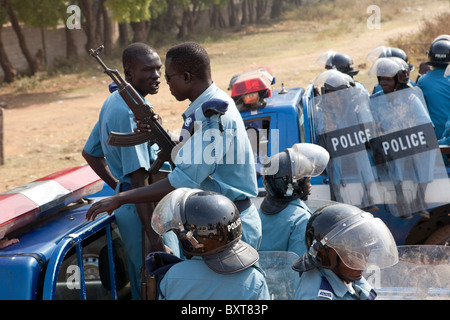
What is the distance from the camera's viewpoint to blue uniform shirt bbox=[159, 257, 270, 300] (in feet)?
7.95

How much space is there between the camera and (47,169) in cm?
1048

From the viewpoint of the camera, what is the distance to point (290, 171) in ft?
11.1

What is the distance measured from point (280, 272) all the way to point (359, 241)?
735 millimetres

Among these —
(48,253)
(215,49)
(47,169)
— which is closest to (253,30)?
(215,49)

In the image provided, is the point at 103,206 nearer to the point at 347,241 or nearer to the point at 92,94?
the point at 347,241

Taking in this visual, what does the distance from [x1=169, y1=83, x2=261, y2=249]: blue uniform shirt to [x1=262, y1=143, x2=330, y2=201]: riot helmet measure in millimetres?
387

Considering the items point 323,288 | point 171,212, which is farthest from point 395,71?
point 171,212

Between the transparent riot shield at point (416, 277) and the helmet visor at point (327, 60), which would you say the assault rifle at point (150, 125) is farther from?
the helmet visor at point (327, 60)

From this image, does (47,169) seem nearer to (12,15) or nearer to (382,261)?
(382,261)

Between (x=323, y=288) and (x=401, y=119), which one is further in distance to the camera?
(x=401, y=119)

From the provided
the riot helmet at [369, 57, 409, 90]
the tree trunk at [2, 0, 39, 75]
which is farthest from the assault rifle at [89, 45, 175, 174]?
the tree trunk at [2, 0, 39, 75]

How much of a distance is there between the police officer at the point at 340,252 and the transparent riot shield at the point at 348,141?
8.63ft

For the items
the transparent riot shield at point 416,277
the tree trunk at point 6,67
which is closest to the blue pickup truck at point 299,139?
the transparent riot shield at point 416,277

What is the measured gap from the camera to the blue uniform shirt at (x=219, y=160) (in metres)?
2.82
